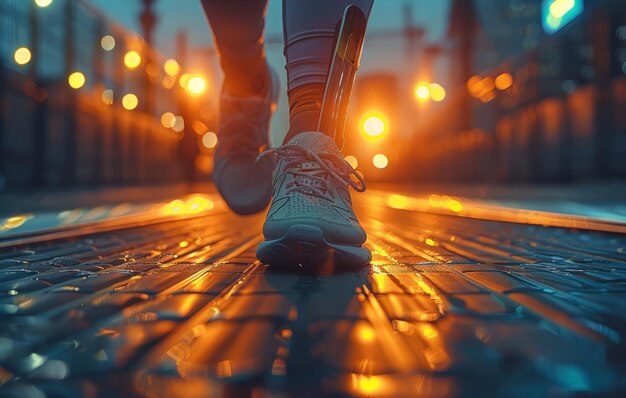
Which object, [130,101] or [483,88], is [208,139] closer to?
[130,101]

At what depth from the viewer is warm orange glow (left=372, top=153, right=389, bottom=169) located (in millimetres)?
24456

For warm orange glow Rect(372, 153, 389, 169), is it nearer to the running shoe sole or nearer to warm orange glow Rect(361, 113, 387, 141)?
warm orange glow Rect(361, 113, 387, 141)

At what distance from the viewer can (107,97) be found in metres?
10.4

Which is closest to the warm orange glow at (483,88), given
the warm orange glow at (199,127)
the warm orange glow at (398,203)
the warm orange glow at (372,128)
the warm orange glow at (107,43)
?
the warm orange glow at (398,203)

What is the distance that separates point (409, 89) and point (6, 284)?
33.1 metres

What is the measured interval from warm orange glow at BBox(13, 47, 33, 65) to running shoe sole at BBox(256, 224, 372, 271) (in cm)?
683

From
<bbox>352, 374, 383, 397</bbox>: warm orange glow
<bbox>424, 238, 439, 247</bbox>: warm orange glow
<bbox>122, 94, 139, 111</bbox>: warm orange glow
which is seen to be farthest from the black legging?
<bbox>122, 94, 139, 111</bbox>: warm orange glow

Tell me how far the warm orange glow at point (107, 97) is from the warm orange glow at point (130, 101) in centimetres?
89

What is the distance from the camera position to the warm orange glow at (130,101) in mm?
11711

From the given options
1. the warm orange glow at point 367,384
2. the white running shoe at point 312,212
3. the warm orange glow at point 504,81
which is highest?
the warm orange glow at point 504,81

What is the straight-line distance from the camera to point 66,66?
845cm

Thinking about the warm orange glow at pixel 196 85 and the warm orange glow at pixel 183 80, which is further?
the warm orange glow at pixel 183 80

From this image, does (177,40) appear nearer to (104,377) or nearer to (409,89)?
(409,89)

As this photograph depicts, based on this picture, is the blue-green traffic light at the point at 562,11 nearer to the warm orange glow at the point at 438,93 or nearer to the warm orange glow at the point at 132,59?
the warm orange glow at the point at 438,93
